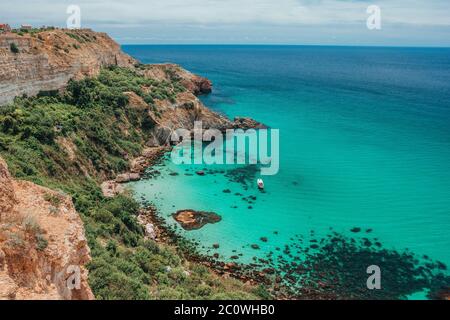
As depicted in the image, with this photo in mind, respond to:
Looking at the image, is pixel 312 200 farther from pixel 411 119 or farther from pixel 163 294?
pixel 411 119

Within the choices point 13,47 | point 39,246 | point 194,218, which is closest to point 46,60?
point 13,47

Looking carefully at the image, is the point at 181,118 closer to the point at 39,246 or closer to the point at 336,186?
the point at 336,186

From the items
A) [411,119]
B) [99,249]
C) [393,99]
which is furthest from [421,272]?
[393,99]

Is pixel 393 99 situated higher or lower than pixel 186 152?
higher

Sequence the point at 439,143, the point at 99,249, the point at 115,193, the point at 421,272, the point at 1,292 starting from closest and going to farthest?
1. the point at 1,292
2. the point at 99,249
3. the point at 421,272
4. the point at 115,193
5. the point at 439,143

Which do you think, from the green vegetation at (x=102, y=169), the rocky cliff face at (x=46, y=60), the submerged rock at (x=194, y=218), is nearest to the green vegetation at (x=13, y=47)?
the rocky cliff face at (x=46, y=60)

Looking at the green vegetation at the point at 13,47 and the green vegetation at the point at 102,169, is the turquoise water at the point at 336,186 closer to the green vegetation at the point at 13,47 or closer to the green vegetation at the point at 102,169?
the green vegetation at the point at 102,169
